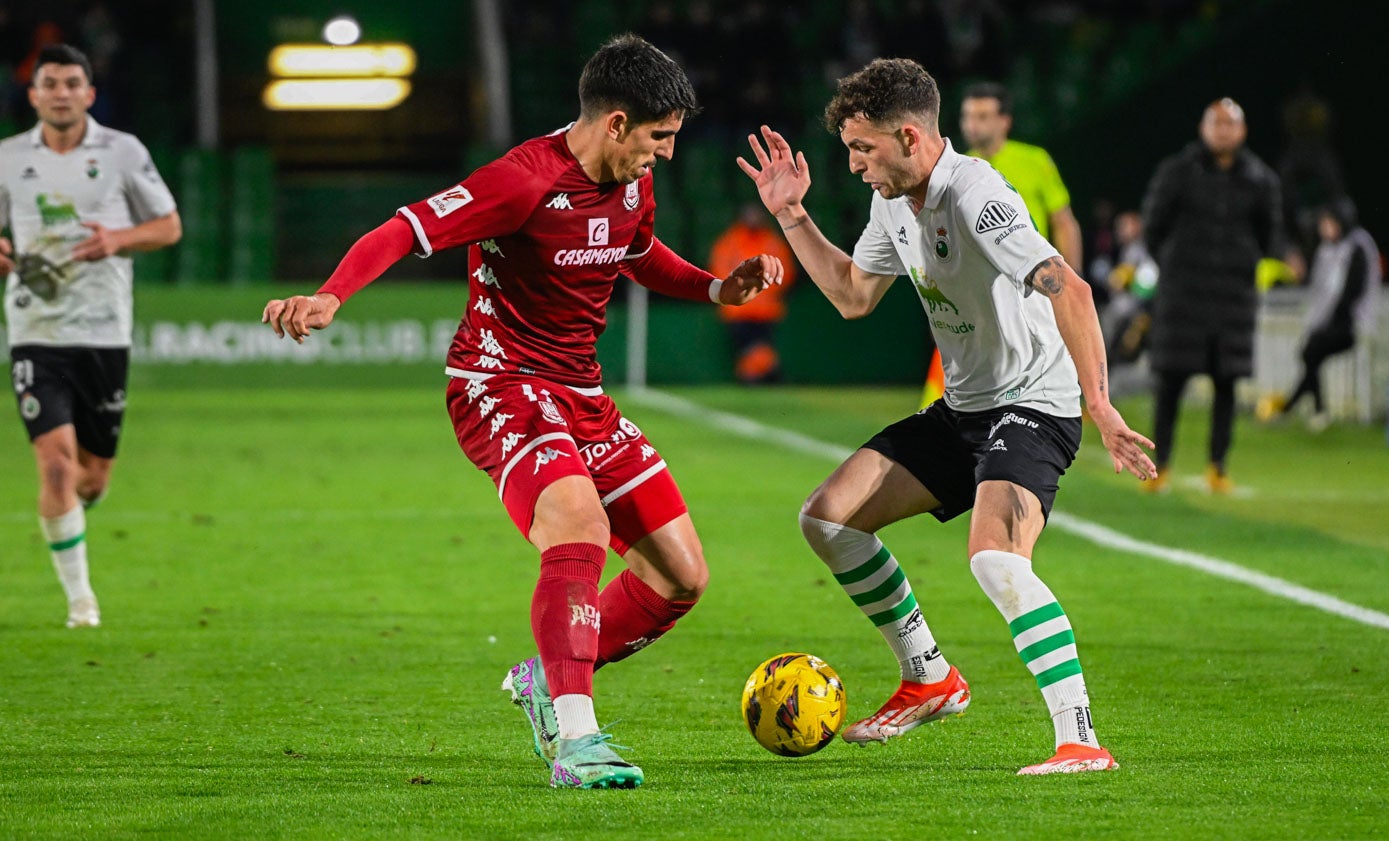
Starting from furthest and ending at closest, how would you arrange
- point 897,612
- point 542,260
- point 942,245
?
point 897,612, point 942,245, point 542,260

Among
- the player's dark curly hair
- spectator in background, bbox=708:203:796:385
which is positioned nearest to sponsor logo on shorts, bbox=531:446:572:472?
the player's dark curly hair

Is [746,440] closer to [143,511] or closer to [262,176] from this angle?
[143,511]

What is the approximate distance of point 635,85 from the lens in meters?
5.46

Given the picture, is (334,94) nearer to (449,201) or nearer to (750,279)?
(750,279)

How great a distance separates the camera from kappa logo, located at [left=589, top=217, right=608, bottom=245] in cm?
567

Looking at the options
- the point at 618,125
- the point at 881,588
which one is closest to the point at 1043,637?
the point at 881,588

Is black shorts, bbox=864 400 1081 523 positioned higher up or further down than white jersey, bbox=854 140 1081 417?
further down

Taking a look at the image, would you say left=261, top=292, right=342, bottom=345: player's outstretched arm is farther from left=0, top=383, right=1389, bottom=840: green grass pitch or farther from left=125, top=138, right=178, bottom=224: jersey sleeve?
left=125, top=138, right=178, bottom=224: jersey sleeve

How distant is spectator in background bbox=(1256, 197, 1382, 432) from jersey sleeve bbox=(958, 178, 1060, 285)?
41.4 ft

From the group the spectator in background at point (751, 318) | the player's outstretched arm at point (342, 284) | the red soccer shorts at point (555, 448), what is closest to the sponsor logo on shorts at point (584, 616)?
the red soccer shorts at point (555, 448)

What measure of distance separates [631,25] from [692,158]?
2.79 m

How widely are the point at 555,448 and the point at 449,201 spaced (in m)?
0.74

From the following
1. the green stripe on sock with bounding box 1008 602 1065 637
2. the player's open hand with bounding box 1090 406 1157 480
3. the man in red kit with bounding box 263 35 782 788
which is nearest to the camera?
the player's open hand with bounding box 1090 406 1157 480

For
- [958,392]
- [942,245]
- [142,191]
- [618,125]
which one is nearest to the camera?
[618,125]
